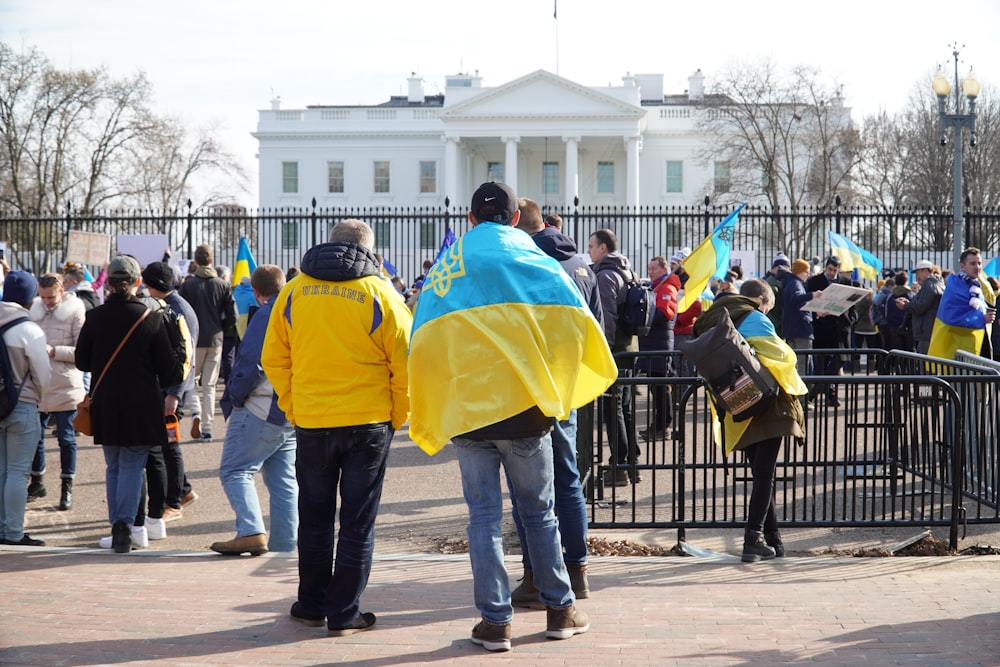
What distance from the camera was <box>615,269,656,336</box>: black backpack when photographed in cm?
866

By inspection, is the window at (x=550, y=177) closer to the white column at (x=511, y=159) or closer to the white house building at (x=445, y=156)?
the white house building at (x=445, y=156)

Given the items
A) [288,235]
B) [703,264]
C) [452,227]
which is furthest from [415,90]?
[703,264]

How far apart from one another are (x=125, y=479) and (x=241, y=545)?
3.00 ft

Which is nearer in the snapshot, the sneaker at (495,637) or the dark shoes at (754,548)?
the sneaker at (495,637)

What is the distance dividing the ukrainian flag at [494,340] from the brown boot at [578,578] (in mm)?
976

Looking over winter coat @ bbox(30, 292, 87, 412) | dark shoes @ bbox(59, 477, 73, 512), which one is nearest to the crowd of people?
winter coat @ bbox(30, 292, 87, 412)

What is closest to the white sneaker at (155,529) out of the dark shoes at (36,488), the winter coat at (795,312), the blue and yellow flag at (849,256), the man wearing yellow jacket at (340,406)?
the dark shoes at (36,488)

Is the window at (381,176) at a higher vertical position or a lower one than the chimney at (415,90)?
lower

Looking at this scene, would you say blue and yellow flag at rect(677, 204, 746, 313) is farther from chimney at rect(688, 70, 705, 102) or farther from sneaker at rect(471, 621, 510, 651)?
chimney at rect(688, 70, 705, 102)

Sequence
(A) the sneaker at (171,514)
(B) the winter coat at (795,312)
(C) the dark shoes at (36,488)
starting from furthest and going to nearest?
1. (B) the winter coat at (795,312)
2. (C) the dark shoes at (36,488)
3. (A) the sneaker at (171,514)

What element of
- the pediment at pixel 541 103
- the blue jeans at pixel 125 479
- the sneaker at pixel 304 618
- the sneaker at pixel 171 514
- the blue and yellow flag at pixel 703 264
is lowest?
the sneaker at pixel 171 514

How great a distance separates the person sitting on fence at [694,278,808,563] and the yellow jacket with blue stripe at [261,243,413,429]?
78.7 inches

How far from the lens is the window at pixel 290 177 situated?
213 ft

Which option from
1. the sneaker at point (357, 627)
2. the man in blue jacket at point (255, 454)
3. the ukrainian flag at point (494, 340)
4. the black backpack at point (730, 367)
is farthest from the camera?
the man in blue jacket at point (255, 454)
